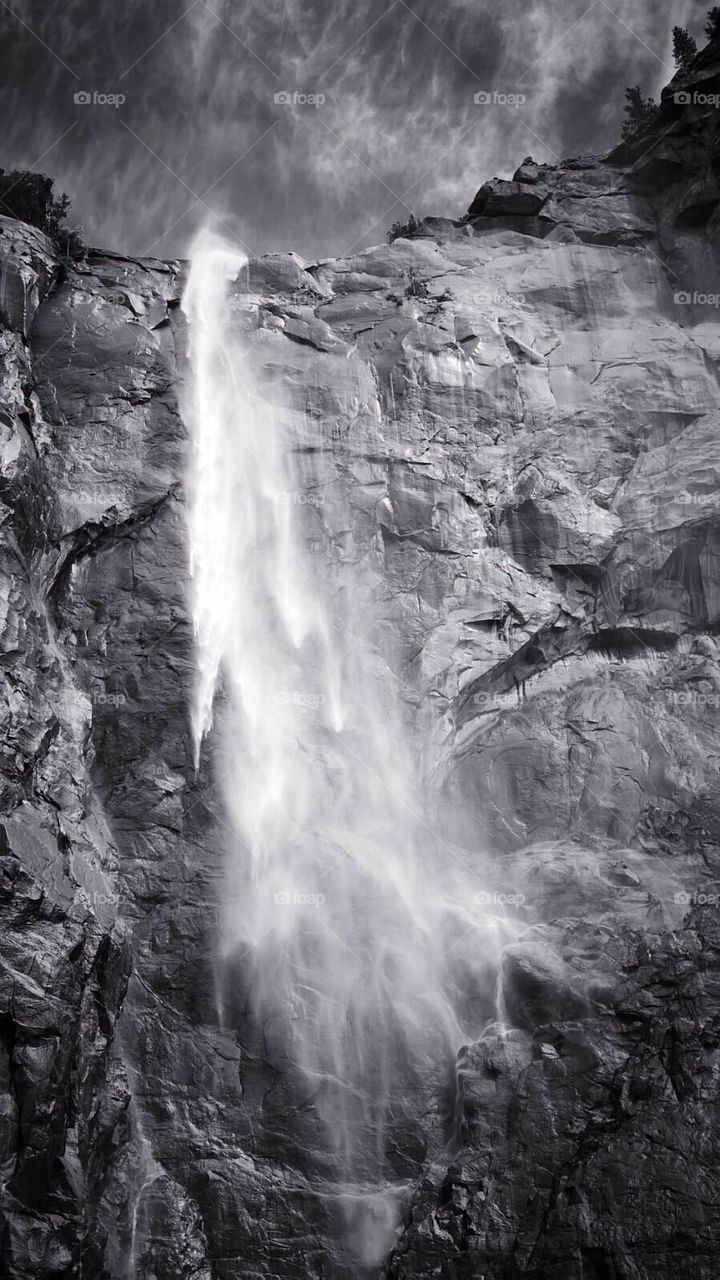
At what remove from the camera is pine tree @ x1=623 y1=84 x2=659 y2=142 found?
35656 mm

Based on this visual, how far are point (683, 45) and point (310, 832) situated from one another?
30.6m

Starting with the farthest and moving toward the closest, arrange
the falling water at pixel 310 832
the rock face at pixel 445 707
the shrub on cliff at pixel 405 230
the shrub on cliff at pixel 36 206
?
1. the shrub on cliff at pixel 405 230
2. the shrub on cliff at pixel 36 206
3. the falling water at pixel 310 832
4. the rock face at pixel 445 707

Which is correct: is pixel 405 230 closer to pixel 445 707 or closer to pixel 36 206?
pixel 36 206

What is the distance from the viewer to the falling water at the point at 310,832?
19391mm

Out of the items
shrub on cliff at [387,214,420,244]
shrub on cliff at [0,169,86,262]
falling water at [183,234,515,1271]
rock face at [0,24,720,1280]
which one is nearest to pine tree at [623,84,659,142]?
rock face at [0,24,720,1280]

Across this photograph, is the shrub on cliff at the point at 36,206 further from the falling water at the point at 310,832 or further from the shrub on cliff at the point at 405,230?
the shrub on cliff at the point at 405,230

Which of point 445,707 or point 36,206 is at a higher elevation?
point 36,206

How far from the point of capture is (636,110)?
36.1 metres

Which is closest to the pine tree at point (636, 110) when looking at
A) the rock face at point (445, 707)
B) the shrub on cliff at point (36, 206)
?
the rock face at point (445, 707)

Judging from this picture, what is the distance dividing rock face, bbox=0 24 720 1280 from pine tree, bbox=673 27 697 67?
2218 mm

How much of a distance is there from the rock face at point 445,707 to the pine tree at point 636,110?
4.76 feet

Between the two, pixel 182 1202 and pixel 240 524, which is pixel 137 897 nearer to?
pixel 182 1202

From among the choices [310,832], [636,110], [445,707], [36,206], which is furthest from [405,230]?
[310,832]

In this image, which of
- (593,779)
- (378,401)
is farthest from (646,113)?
(593,779)
